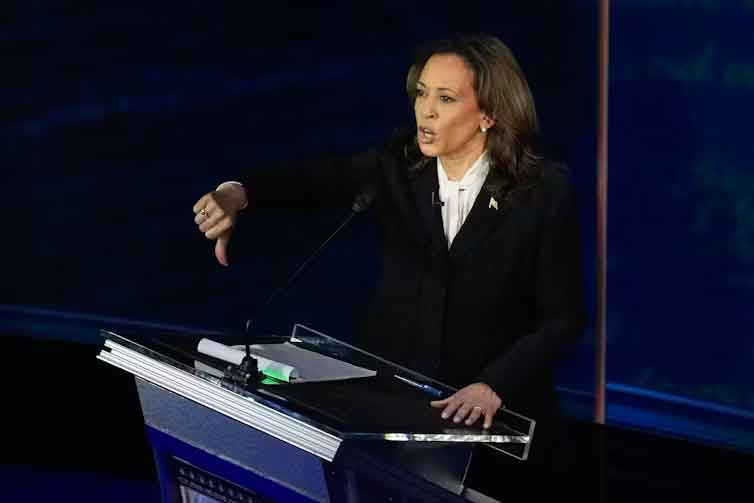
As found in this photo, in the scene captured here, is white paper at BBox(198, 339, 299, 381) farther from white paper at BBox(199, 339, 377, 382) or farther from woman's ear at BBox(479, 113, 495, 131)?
woman's ear at BBox(479, 113, 495, 131)

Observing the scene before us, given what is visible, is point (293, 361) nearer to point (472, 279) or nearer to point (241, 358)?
point (241, 358)

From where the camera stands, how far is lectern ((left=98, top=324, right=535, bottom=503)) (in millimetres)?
1602

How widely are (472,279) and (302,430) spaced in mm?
667

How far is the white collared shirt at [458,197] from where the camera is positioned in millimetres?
2209

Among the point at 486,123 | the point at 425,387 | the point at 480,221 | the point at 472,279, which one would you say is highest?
the point at 486,123

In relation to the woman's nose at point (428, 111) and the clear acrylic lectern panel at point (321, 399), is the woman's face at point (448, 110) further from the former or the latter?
the clear acrylic lectern panel at point (321, 399)

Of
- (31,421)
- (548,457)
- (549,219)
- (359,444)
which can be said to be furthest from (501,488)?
(31,421)

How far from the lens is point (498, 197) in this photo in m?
2.16

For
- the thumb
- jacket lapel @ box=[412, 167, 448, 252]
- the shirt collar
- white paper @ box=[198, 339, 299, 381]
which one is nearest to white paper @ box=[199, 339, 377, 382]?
white paper @ box=[198, 339, 299, 381]

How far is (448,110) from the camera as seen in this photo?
2215 mm

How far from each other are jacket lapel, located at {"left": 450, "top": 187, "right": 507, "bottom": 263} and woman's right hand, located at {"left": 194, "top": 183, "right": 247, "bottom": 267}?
0.40 m

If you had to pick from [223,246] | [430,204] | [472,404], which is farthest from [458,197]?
[472,404]

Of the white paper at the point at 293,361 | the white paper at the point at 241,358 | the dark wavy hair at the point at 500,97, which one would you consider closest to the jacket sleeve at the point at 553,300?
the dark wavy hair at the point at 500,97

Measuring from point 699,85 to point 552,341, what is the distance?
1368 millimetres
